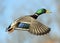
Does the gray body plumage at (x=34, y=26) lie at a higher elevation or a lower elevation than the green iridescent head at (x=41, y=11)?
lower

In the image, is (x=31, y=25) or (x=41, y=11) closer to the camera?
(x=31, y=25)

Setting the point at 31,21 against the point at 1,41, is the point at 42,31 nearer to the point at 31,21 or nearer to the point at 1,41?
the point at 31,21

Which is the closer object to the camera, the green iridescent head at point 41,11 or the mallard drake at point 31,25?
the mallard drake at point 31,25

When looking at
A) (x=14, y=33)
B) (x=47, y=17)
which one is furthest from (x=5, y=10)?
(x=47, y=17)

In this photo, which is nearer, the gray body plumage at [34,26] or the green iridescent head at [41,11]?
the gray body plumage at [34,26]

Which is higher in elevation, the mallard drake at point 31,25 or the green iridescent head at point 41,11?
Result: the green iridescent head at point 41,11

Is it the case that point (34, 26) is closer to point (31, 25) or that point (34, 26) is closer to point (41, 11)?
point (31, 25)

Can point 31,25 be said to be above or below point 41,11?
below

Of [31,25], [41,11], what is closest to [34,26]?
[31,25]

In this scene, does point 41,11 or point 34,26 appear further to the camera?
point 41,11
